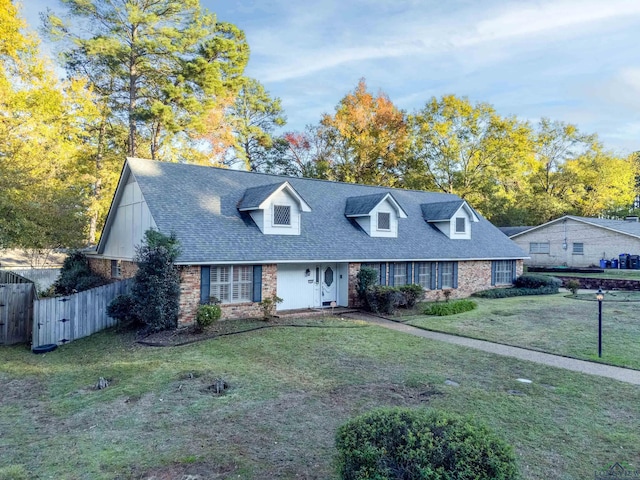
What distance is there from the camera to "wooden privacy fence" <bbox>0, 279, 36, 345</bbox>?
519 inches

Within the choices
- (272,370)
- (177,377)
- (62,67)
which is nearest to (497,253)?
(272,370)

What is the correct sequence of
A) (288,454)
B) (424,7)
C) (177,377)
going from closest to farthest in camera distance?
1. (288,454)
2. (177,377)
3. (424,7)

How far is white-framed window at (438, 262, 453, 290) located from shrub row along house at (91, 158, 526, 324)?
2.1 inches

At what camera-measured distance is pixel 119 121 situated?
2978 cm

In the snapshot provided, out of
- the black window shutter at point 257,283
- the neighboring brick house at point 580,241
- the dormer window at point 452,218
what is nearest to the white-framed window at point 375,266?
the black window shutter at point 257,283

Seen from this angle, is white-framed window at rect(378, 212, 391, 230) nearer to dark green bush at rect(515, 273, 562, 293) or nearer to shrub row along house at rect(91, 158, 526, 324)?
shrub row along house at rect(91, 158, 526, 324)

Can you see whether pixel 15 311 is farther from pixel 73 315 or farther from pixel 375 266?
pixel 375 266

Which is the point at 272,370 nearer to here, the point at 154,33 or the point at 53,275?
the point at 53,275

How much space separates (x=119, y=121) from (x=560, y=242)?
1404 inches

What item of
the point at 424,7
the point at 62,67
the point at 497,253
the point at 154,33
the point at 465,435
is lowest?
the point at 465,435

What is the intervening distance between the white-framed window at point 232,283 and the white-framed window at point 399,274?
734 cm

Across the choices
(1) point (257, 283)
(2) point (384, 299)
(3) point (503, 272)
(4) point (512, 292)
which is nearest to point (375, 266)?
(2) point (384, 299)

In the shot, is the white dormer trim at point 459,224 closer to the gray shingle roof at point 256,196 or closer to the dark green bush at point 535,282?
the dark green bush at point 535,282

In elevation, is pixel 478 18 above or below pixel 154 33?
below
